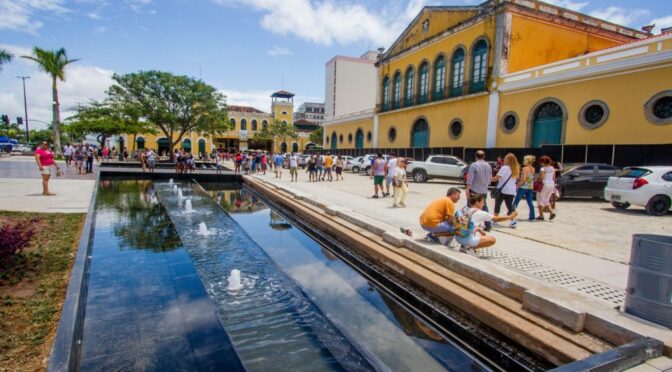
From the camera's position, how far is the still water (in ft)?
11.9

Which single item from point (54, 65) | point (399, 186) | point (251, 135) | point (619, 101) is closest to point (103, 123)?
point (54, 65)

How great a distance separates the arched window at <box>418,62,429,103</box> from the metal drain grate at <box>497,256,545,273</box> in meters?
25.1

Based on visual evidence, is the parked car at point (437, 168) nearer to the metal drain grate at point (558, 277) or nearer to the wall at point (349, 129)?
the metal drain grate at point (558, 277)

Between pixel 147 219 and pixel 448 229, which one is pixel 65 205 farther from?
pixel 448 229

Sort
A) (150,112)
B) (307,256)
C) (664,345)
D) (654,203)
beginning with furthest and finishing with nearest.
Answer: (150,112) < (654,203) < (307,256) < (664,345)

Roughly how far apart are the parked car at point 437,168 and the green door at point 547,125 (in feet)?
16.5

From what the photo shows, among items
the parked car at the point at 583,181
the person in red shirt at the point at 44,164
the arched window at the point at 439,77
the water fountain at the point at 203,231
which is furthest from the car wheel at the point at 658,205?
the arched window at the point at 439,77

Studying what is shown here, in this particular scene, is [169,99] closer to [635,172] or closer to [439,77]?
[439,77]

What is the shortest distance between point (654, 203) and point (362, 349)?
10135 millimetres

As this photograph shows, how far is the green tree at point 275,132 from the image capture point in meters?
60.1

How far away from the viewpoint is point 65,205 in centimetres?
949

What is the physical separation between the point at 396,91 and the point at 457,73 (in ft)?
26.9

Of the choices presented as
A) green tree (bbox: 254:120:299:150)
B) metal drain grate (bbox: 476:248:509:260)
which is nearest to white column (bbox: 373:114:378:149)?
green tree (bbox: 254:120:299:150)

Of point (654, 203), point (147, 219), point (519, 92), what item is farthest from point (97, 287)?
point (519, 92)
